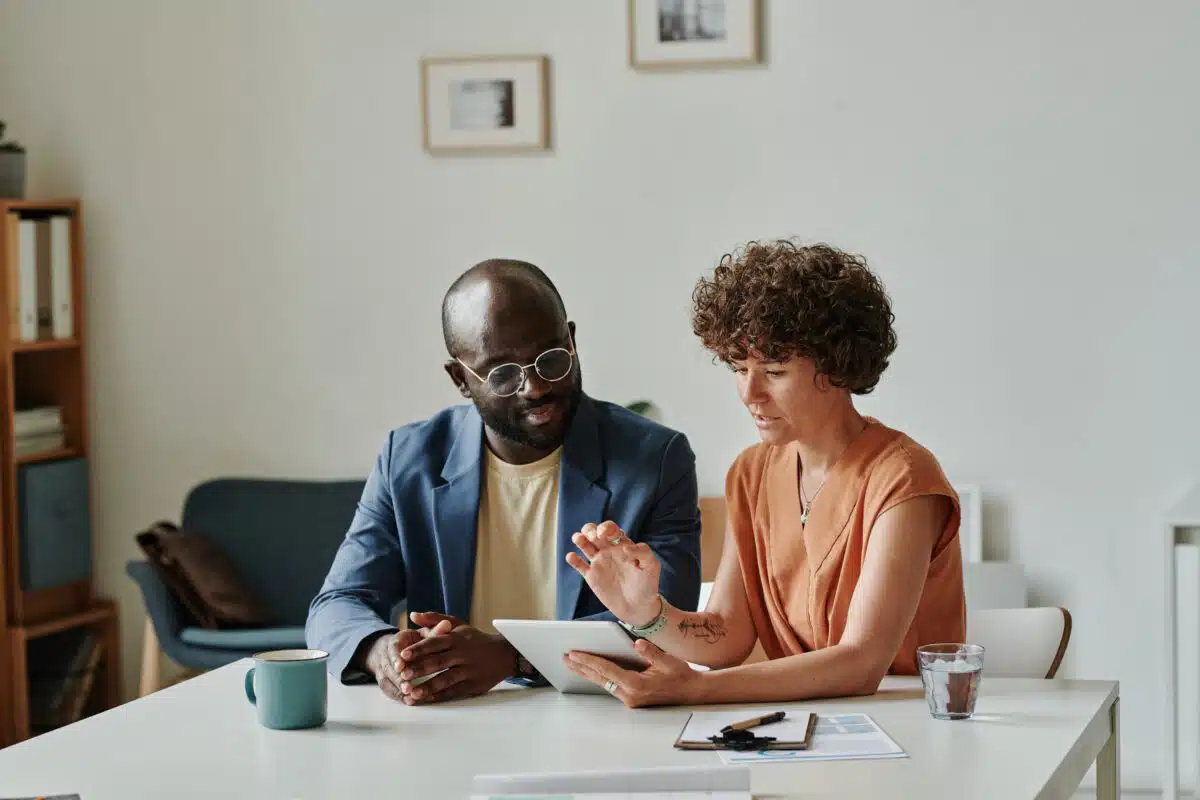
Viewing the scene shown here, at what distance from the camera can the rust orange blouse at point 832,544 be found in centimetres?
211

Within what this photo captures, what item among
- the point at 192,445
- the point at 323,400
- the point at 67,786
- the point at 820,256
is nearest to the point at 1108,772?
the point at 820,256

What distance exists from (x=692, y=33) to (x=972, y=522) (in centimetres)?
149

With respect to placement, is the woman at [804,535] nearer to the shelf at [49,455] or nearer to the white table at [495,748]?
the white table at [495,748]

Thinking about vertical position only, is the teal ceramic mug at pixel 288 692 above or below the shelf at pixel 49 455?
below

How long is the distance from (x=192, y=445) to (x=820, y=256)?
2804 mm

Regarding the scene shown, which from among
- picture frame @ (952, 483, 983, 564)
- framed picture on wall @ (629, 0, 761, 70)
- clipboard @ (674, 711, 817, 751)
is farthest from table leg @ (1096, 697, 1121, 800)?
framed picture on wall @ (629, 0, 761, 70)

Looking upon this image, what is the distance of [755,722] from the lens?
5.95 ft

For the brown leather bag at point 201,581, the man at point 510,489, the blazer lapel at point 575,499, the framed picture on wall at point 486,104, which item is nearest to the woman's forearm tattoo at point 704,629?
the man at point 510,489

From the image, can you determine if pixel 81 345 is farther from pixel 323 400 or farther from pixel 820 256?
pixel 820 256

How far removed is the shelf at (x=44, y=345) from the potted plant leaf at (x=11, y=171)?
0.42 meters

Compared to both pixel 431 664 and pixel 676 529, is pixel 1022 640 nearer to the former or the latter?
pixel 676 529

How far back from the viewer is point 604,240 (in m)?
4.19

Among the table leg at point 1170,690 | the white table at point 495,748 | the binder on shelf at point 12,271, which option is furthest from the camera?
the binder on shelf at point 12,271

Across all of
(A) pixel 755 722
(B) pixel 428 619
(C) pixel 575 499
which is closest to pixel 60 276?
(C) pixel 575 499
